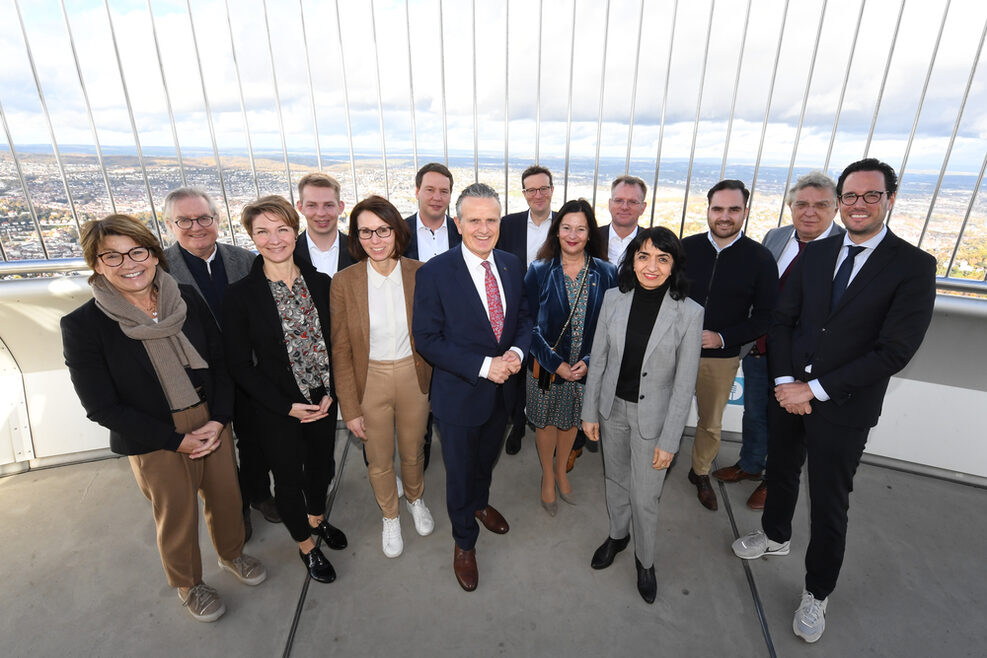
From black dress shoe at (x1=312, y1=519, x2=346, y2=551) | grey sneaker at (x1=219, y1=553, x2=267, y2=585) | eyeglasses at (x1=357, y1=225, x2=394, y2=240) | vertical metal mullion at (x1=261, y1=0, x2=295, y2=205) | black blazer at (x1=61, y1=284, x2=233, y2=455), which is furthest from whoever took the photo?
vertical metal mullion at (x1=261, y1=0, x2=295, y2=205)

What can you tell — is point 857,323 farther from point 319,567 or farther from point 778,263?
point 319,567

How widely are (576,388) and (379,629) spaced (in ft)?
5.08

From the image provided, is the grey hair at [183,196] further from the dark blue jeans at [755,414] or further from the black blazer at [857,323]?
the dark blue jeans at [755,414]

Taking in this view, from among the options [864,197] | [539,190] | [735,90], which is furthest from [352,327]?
[735,90]

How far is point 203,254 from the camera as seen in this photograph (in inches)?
94.0

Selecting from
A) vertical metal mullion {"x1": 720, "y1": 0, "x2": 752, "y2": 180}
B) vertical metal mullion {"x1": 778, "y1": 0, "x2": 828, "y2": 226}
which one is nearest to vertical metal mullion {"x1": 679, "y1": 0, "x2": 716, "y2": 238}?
vertical metal mullion {"x1": 720, "y1": 0, "x2": 752, "y2": 180}

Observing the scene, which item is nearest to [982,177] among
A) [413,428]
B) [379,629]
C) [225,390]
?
[413,428]

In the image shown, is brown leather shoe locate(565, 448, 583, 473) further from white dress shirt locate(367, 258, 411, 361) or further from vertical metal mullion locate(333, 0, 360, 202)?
vertical metal mullion locate(333, 0, 360, 202)

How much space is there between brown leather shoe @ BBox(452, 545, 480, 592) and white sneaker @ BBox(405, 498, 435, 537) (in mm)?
332

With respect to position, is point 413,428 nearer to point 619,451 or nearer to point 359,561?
point 359,561

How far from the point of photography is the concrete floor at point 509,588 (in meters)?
2.08

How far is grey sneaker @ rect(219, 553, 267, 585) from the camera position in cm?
237

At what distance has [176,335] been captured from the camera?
1896mm

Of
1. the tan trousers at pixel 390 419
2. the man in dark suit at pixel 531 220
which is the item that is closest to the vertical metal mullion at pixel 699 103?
the man in dark suit at pixel 531 220
